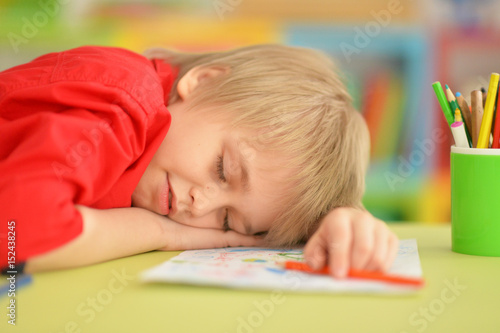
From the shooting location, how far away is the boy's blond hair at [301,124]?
819mm

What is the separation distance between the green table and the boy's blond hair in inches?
10.9

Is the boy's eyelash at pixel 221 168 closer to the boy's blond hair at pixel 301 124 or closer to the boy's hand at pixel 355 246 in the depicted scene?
the boy's blond hair at pixel 301 124

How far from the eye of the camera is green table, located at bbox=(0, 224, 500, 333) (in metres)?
0.45

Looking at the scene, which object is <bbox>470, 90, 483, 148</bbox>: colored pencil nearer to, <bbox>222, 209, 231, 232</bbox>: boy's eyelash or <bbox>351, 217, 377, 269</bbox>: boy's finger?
<bbox>351, 217, 377, 269</bbox>: boy's finger

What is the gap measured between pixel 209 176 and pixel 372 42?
992mm

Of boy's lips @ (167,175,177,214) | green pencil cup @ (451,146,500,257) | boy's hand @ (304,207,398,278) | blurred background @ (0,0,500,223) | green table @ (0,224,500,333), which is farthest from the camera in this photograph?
blurred background @ (0,0,500,223)

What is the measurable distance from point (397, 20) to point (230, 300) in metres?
1.31

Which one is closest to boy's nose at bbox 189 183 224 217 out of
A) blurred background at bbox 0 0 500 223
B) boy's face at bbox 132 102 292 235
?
boy's face at bbox 132 102 292 235

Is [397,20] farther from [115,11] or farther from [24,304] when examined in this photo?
[24,304]

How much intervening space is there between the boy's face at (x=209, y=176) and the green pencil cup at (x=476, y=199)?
246 mm

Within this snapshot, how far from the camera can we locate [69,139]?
634 mm

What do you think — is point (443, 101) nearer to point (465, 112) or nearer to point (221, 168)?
point (465, 112)

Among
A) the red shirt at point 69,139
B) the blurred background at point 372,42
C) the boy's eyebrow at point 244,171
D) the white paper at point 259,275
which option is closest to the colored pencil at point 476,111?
the white paper at point 259,275

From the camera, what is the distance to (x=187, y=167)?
0.80 metres
